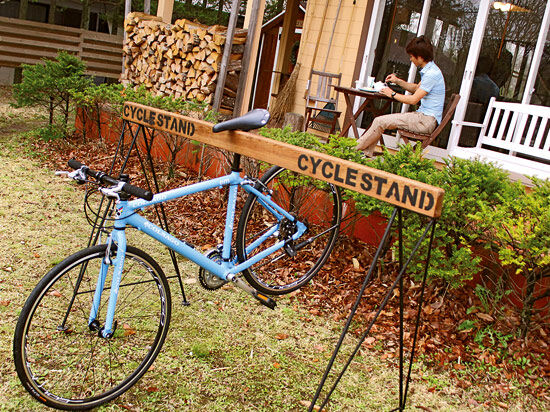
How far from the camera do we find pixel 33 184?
5988 millimetres

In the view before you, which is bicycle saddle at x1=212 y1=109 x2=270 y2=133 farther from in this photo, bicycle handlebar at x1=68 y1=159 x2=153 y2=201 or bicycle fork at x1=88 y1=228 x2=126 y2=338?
bicycle fork at x1=88 y1=228 x2=126 y2=338

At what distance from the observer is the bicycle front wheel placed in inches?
92.9

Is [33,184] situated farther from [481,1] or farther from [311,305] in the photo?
[481,1]

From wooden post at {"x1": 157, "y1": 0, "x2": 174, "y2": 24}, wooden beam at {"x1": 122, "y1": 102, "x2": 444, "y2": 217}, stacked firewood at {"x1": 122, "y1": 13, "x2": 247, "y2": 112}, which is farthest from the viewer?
wooden post at {"x1": 157, "y1": 0, "x2": 174, "y2": 24}

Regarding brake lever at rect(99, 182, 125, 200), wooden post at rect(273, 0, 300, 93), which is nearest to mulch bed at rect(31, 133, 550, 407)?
brake lever at rect(99, 182, 125, 200)

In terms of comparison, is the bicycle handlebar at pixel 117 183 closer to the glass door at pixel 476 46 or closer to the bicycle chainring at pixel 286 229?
the bicycle chainring at pixel 286 229

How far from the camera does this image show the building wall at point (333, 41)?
8125 mm

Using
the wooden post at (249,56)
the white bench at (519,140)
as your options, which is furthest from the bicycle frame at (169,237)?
the wooden post at (249,56)

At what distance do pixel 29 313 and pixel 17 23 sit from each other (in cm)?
1256

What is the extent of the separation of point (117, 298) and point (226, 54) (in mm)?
4961

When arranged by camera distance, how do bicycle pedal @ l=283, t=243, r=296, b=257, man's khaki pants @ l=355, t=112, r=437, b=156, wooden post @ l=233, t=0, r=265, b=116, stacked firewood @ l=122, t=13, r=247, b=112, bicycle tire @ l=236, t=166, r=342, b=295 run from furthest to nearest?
stacked firewood @ l=122, t=13, r=247, b=112
wooden post @ l=233, t=0, r=265, b=116
man's khaki pants @ l=355, t=112, r=437, b=156
bicycle tire @ l=236, t=166, r=342, b=295
bicycle pedal @ l=283, t=243, r=296, b=257

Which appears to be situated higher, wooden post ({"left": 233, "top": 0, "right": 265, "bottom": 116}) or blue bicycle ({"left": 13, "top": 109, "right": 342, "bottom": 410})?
wooden post ({"left": 233, "top": 0, "right": 265, "bottom": 116})

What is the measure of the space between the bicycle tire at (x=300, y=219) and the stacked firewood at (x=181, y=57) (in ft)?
11.0

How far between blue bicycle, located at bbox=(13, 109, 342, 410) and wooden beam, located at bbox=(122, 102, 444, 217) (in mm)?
129
